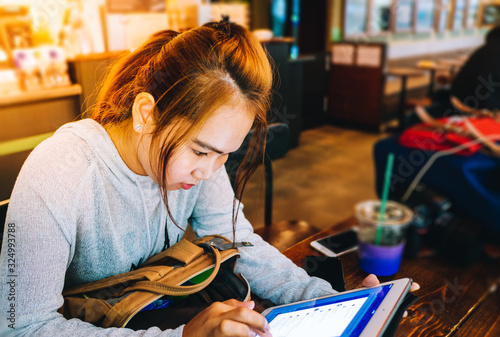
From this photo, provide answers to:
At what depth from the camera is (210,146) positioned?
0.77 metres

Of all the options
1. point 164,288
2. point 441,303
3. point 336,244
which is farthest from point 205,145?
point 441,303

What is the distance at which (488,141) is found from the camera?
2184 mm

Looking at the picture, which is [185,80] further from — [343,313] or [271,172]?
[271,172]

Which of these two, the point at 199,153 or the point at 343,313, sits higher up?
the point at 199,153

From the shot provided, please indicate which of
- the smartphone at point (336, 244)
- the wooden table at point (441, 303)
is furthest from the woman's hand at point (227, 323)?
the smartphone at point (336, 244)

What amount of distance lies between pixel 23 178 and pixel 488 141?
88.7 inches

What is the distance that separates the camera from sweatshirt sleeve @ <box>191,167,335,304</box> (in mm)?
875

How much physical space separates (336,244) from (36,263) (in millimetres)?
726

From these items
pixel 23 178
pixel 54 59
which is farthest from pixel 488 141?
pixel 54 59

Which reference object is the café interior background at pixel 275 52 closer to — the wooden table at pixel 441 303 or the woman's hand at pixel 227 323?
the wooden table at pixel 441 303

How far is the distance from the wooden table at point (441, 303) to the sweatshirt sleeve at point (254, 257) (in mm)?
87

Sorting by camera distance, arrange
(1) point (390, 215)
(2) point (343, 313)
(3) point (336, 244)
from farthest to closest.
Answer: (1) point (390, 215) → (3) point (336, 244) → (2) point (343, 313)

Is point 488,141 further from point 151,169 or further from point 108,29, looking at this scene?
point 108,29

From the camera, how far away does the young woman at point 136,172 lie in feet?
2.14
